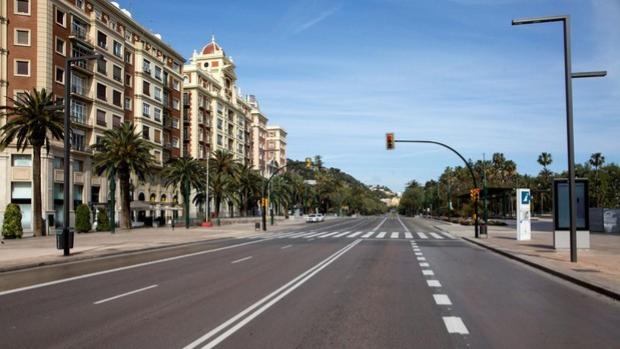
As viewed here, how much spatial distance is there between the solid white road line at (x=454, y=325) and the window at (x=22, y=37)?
174 feet

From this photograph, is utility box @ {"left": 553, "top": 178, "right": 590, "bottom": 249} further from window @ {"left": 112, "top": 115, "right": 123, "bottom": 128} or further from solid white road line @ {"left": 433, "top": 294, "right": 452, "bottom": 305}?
window @ {"left": 112, "top": 115, "right": 123, "bottom": 128}

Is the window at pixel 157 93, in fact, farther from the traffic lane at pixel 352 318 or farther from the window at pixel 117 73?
the traffic lane at pixel 352 318

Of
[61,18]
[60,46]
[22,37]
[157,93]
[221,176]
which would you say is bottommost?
[221,176]

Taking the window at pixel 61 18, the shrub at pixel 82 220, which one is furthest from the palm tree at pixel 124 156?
the window at pixel 61 18

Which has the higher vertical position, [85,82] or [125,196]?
[85,82]

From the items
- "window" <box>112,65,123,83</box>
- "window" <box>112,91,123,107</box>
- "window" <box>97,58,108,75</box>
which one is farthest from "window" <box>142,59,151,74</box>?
"window" <box>97,58,108,75</box>

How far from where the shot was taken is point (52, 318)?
8.98 meters

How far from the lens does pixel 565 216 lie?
2286 cm

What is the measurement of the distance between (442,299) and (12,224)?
118ft

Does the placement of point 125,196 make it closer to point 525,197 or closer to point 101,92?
point 101,92

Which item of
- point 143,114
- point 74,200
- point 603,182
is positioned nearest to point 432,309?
point 74,200

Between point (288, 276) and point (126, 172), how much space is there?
41183 mm

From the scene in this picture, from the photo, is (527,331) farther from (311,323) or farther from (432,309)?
(311,323)

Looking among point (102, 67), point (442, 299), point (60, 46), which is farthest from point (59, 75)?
point (442, 299)
